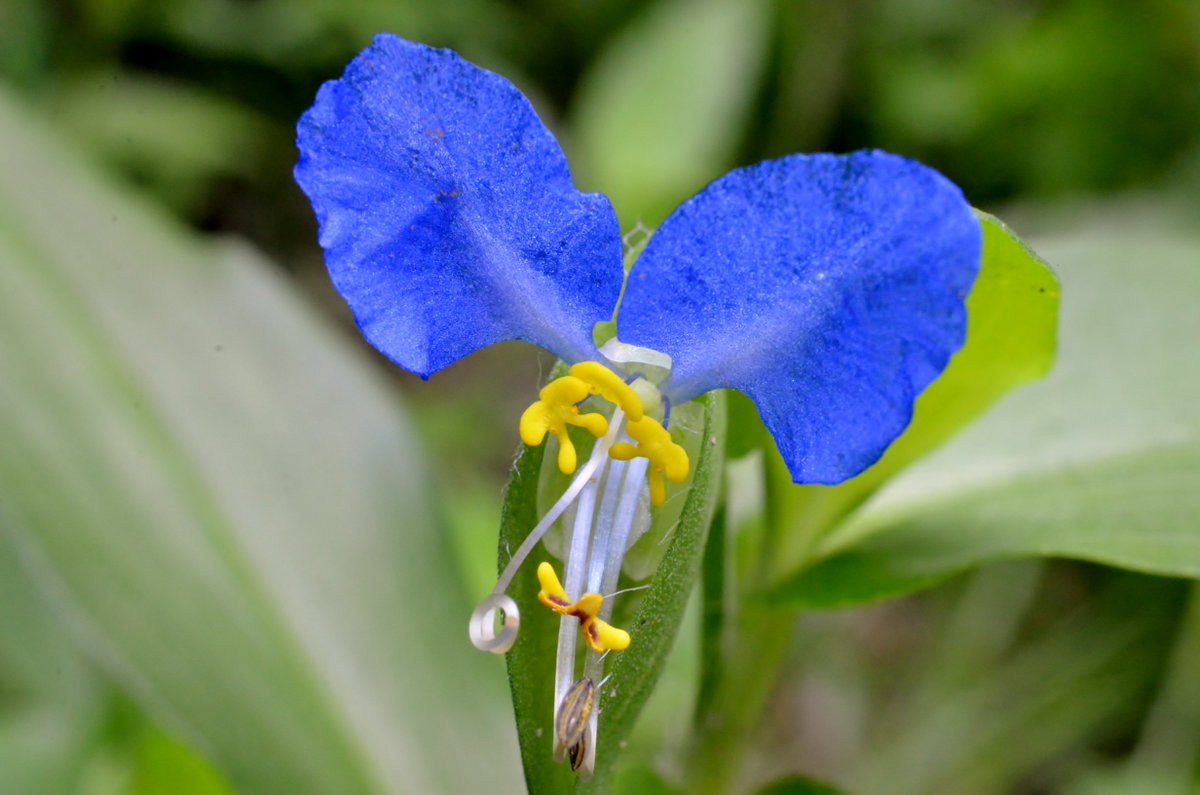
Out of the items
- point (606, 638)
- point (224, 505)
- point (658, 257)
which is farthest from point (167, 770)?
point (658, 257)

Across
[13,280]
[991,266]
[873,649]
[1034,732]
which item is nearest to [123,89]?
[13,280]

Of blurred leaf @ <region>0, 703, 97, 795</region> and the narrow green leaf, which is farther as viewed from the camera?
blurred leaf @ <region>0, 703, 97, 795</region>

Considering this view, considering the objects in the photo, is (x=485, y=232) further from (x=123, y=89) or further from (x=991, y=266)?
(x=123, y=89)

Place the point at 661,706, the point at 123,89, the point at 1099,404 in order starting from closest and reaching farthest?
the point at 1099,404 → the point at 661,706 → the point at 123,89

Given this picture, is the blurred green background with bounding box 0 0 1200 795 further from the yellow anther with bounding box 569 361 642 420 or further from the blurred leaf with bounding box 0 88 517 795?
the yellow anther with bounding box 569 361 642 420

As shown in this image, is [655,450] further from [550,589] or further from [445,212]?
[445,212]

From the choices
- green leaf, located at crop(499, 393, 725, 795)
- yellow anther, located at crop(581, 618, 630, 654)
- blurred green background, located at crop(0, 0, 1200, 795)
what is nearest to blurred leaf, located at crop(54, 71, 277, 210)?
blurred green background, located at crop(0, 0, 1200, 795)
